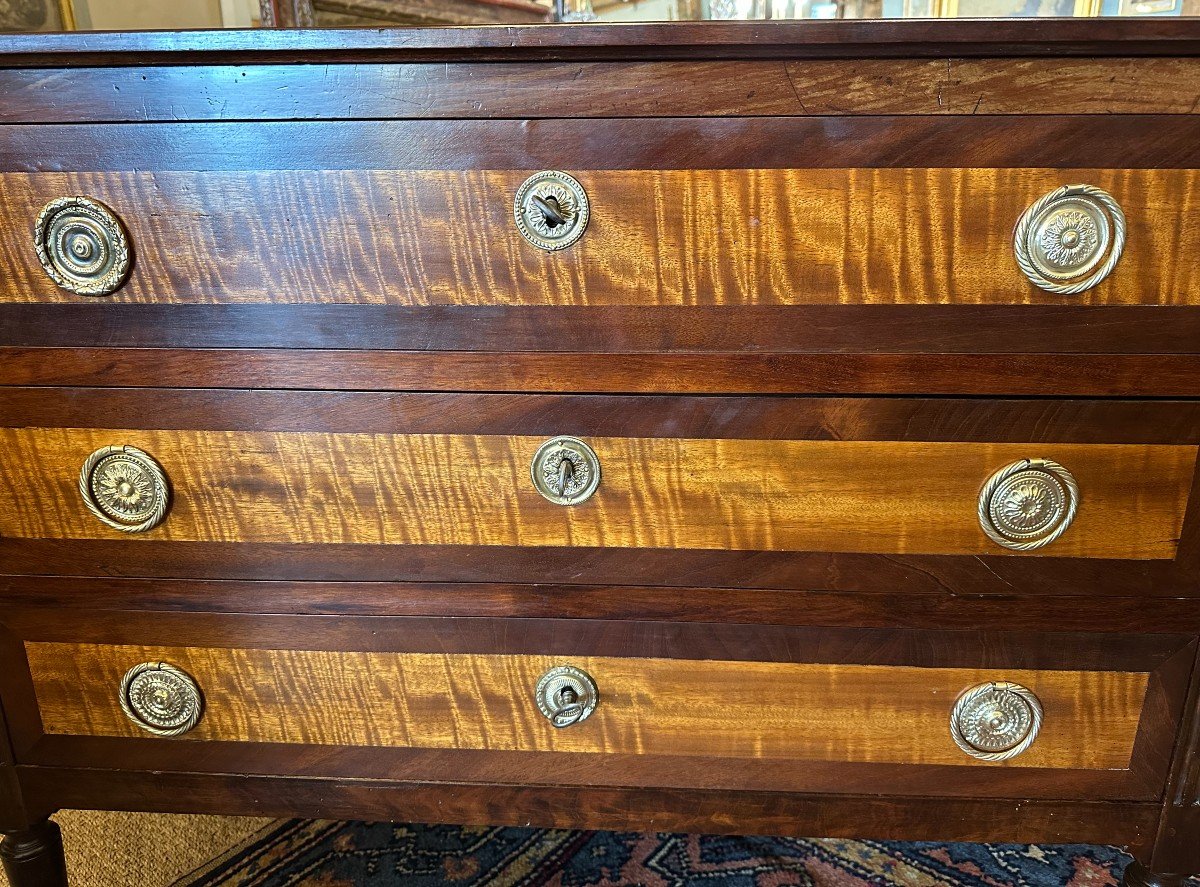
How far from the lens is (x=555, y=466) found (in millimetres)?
620

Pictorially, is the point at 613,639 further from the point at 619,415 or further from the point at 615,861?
the point at 615,861

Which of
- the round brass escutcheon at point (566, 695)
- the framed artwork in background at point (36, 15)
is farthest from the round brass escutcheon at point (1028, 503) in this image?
the framed artwork in background at point (36, 15)

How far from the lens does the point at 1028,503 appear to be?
0.60m

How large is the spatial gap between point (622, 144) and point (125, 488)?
49 cm

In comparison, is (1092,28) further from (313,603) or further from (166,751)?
(166,751)

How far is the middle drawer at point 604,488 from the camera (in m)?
0.60

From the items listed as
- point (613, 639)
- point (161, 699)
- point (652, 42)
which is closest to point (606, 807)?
point (613, 639)

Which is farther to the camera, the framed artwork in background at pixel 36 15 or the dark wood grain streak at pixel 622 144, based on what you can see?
the framed artwork in background at pixel 36 15

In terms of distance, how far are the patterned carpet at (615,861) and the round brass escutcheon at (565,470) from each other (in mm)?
502

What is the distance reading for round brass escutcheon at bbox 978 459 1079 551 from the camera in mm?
598

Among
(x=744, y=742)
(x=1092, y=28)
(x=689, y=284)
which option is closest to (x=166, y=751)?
(x=744, y=742)

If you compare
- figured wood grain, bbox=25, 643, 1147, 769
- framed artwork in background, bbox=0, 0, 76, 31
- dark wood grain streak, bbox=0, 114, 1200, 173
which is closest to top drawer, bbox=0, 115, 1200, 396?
dark wood grain streak, bbox=0, 114, 1200, 173

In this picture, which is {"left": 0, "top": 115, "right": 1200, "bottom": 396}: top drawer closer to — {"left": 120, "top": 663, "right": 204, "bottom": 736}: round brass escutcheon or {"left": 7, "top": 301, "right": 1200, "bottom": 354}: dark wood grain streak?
{"left": 7, "top": 301, "right": 1200, "bottom": 354}: dark wood grain streak

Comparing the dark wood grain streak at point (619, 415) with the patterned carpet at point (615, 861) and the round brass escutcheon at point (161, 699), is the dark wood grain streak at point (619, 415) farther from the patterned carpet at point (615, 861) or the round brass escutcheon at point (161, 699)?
the patterned carpet at point (615, 861)
